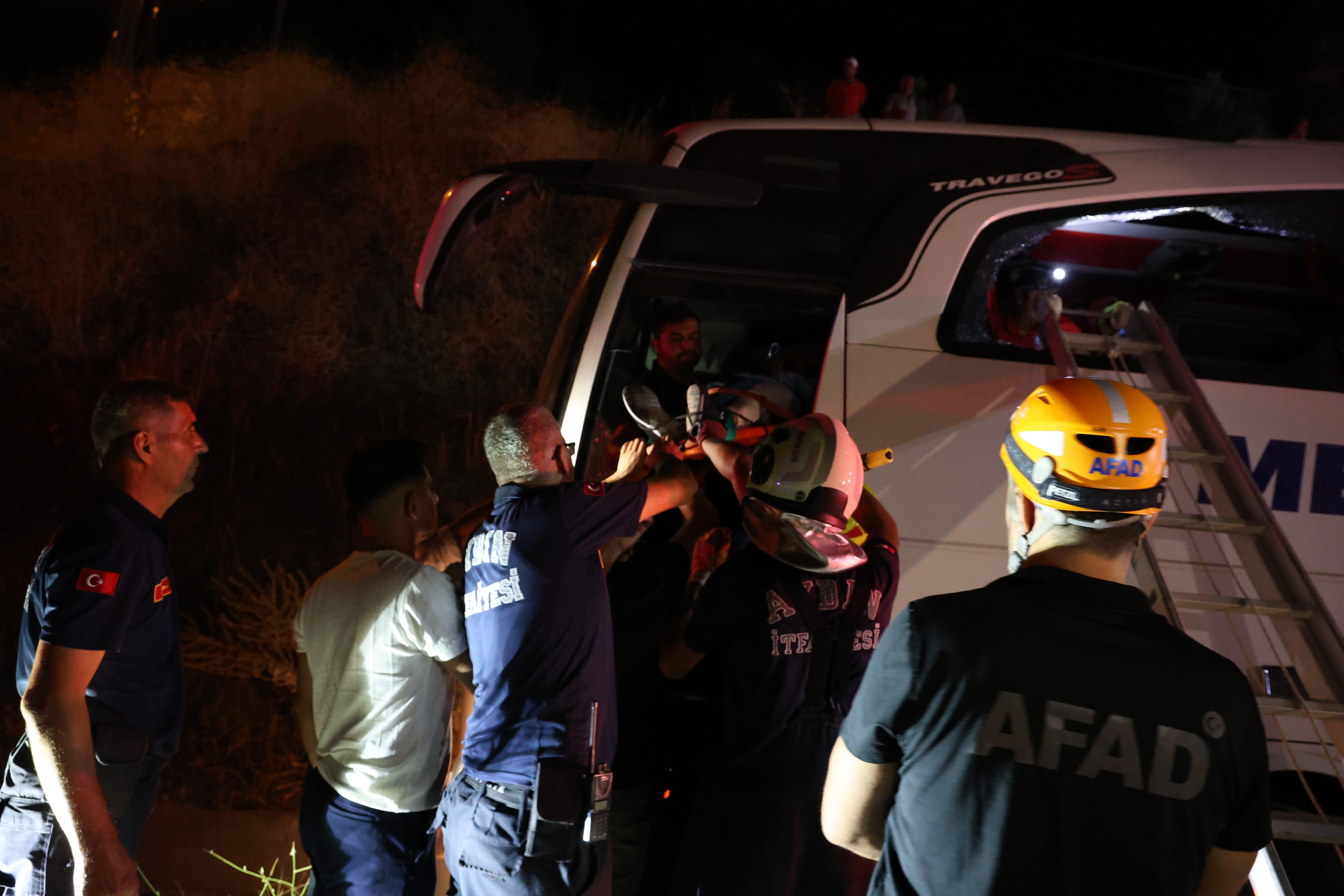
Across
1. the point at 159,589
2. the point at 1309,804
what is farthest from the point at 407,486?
the point at 1309,804

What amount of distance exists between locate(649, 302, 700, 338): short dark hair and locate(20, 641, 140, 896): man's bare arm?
2337 millimetres

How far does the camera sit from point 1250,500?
9.34 ft

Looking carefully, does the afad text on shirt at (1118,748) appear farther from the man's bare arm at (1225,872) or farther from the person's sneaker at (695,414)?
the person's sneaker at (695,414)

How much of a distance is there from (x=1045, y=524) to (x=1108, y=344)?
1951 mm

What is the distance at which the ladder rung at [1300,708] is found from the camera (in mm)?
2416

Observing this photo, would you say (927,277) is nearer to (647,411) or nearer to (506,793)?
(647,411)

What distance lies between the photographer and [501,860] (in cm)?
232

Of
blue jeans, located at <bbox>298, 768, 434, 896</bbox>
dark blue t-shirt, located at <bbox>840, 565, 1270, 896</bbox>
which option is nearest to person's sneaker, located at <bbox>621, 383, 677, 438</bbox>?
blue jeans, located at <bbox>298, 768, 434, 896</bbox>

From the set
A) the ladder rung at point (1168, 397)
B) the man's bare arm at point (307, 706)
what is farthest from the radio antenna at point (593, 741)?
the ladder rung at point (1168, 397)

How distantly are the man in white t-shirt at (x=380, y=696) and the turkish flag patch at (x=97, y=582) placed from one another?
0.49 meters

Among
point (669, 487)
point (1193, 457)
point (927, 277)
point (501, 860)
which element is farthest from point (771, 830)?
point (927, 277)

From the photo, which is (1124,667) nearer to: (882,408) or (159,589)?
(882,408)

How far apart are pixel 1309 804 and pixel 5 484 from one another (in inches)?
405

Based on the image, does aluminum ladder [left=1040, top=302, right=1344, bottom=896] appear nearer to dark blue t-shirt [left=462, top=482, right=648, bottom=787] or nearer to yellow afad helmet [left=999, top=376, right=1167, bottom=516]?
yellow afad helmet [left=999, top=376, right=1167, bottom=516]
